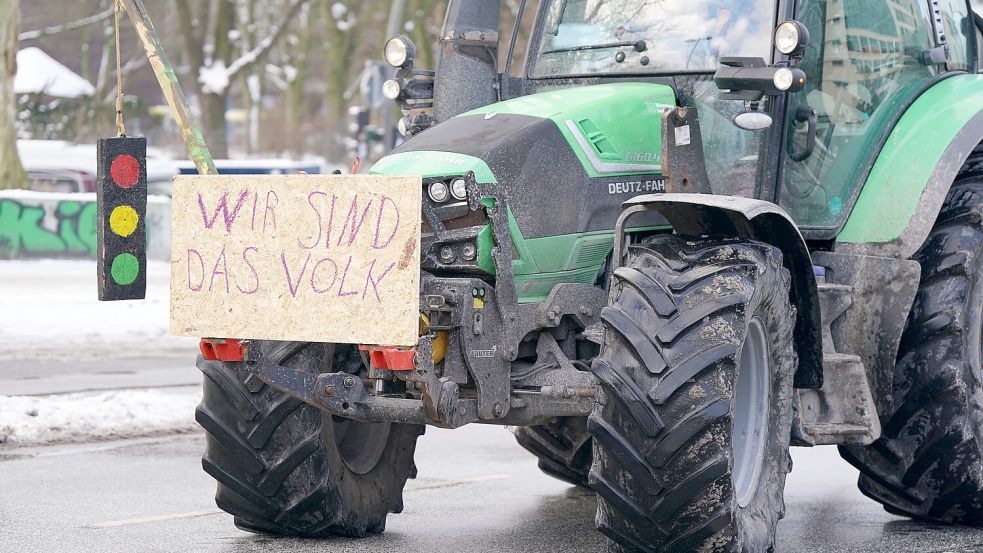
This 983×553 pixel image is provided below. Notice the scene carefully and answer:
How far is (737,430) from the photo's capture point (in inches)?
259

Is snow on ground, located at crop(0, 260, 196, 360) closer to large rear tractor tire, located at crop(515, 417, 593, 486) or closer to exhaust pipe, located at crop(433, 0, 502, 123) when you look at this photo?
large rear tractor tire, located at crop(515, 417, 593, 486)

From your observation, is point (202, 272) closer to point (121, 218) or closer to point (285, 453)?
point (121, 218)

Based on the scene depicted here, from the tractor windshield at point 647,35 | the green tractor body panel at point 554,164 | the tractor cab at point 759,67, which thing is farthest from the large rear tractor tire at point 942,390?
the green tractor body panel at point 554,164

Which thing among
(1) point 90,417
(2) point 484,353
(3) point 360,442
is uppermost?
(2) point 484,353

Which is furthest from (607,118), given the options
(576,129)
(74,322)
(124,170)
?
(74,322)

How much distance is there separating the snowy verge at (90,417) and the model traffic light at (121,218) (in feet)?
13.9

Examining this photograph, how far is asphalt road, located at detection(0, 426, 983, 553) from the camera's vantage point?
7109 millimetres

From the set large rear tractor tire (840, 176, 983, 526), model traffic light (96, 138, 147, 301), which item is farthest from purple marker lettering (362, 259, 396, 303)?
large rear tractor tire (840, 176, 983, 526)

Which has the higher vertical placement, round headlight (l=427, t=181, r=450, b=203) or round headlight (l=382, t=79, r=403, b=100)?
round headlight (l=382, t=79, r=403, b=100)

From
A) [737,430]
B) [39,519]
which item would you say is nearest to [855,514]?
[737,430]

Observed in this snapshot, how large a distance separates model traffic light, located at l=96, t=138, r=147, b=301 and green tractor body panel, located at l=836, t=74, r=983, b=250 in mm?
3334

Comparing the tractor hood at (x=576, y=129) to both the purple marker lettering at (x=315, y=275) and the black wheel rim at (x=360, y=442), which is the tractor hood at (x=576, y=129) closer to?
the purple marker lettering at (x=315, y=275)

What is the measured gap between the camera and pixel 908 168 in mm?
7410

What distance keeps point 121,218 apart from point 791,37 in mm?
2989
